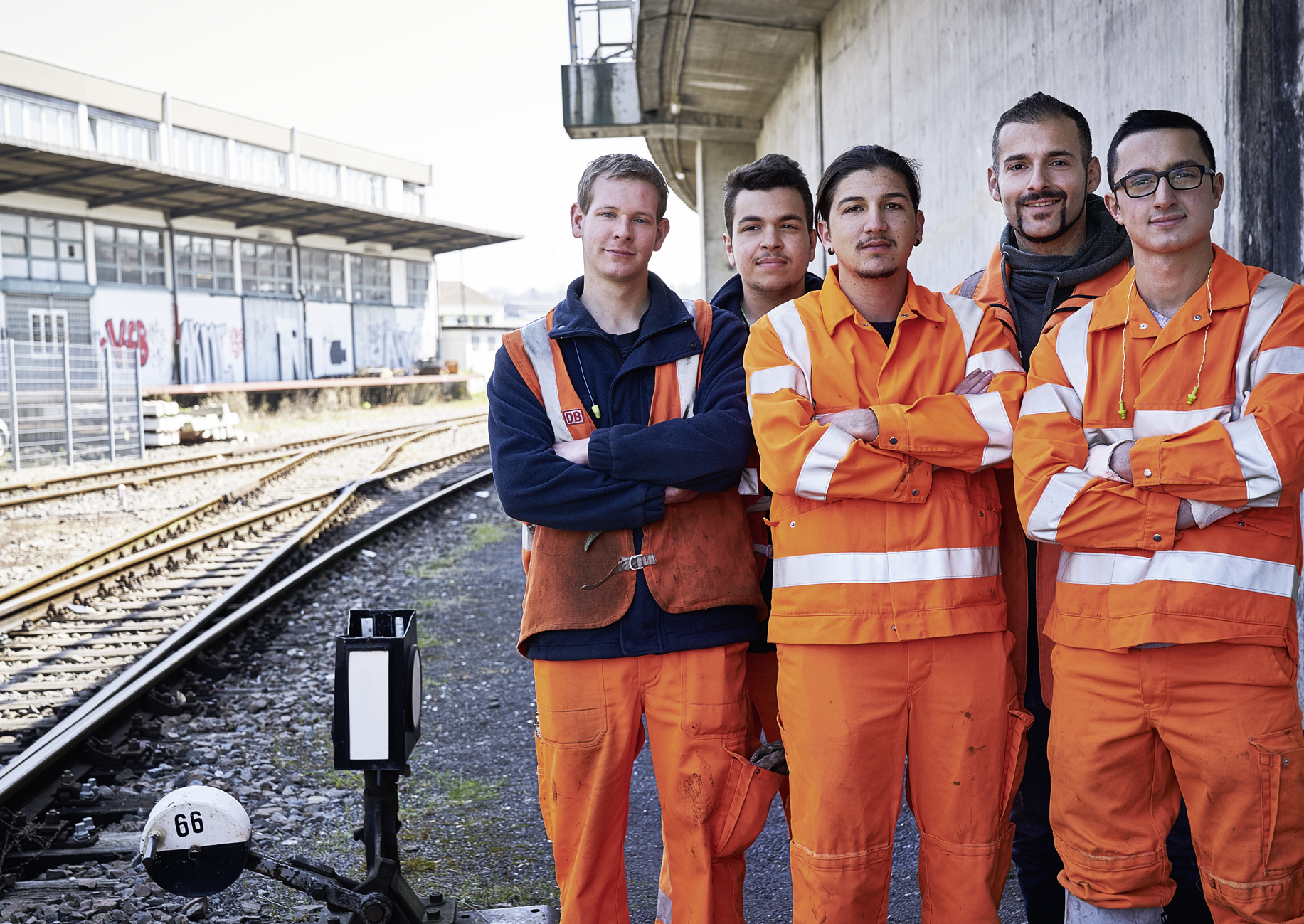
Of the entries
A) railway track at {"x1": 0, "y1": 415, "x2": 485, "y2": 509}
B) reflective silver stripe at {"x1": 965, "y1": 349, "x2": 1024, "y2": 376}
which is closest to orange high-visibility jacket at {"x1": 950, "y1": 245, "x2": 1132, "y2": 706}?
reflective silver stripe at {"x1": 965, "y1": 349, "x2": 1024, "y2": 376}

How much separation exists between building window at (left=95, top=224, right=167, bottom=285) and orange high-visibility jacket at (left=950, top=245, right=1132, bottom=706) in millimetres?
30896

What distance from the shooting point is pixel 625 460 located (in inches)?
110

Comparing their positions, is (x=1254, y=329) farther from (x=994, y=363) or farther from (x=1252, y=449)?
(x=994, y=363)

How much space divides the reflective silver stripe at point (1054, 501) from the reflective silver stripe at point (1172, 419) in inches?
7.5

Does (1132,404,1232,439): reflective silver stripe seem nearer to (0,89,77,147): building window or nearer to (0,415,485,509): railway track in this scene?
(0,415,485,509): railway track

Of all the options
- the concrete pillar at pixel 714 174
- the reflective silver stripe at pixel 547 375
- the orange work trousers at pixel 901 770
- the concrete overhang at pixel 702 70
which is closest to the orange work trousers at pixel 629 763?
the orange work trousers at pixel 901 770

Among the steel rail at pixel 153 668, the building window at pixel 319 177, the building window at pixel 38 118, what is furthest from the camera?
the building window at pixel 319 177

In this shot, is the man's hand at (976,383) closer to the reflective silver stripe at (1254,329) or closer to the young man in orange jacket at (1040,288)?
the young man in orange jacket at (1040,288)

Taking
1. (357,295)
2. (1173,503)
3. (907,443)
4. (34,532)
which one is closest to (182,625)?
(34,532)

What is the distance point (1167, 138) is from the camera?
8.20 feet

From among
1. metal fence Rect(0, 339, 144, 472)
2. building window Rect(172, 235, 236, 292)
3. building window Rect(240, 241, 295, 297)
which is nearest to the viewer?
metal fence Rect(0, 339, 144, 472)

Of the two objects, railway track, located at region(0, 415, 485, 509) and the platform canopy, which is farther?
the platform canopy

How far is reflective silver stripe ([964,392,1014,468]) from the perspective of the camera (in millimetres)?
2617

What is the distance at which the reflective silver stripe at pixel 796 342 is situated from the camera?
277 cm
